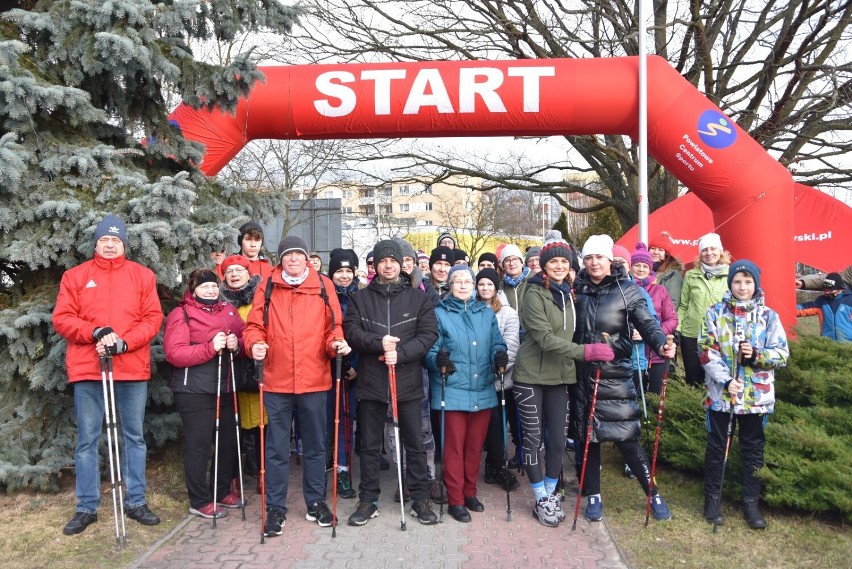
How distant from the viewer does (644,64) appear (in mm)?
8320

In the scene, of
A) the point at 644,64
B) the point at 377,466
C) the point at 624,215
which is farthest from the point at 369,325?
the point at 624,215

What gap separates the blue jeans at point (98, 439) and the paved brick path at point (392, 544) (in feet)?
1.67

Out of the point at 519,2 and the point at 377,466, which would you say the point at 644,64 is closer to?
the point at 377,466

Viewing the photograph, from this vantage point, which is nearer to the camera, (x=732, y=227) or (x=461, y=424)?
(x=461, y=424)

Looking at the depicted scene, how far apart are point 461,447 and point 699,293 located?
9.62ft

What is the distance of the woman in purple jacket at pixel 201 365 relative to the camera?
507cm

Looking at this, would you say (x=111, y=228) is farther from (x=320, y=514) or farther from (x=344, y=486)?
(x=344, y=486)

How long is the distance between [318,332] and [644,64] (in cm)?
546

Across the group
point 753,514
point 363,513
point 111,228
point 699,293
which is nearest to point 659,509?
point 753,514

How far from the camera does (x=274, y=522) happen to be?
492 cm

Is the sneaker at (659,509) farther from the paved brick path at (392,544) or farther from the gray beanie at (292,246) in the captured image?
the gray beanie at (292,246)

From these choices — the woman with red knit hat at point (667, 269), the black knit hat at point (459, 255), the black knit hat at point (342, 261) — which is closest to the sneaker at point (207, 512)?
the black knit hat at point (342, 261)

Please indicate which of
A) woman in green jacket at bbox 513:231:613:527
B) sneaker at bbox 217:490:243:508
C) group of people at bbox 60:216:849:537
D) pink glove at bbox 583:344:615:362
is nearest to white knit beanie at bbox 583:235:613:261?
group of people at bbox 60:216:849:537

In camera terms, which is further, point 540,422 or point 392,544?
point 540,422
